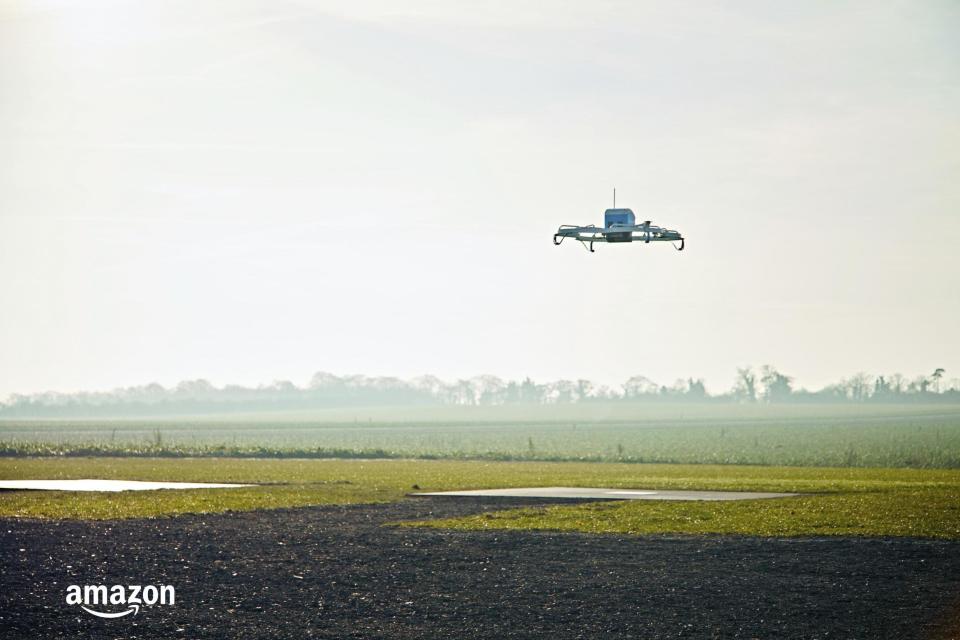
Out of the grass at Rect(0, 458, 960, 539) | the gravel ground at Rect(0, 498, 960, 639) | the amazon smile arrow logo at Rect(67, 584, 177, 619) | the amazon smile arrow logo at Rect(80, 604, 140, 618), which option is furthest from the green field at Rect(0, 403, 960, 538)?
the amazon smile arrow logo at Rect(80, 604, 140, 618)

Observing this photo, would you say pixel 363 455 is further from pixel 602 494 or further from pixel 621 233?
pixel 621 233

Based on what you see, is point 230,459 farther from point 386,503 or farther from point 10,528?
point 10,528

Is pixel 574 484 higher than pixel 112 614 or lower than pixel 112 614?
higher

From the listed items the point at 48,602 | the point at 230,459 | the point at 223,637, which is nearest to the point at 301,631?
the point at 223,637

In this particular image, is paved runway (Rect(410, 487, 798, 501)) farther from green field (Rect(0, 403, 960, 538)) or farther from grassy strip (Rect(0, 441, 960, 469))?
grassy strip (Rect(0, 441, 960, 469))

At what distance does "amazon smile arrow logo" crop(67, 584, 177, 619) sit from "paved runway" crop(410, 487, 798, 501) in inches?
591

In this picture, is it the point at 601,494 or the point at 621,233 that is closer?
the point at 621,233

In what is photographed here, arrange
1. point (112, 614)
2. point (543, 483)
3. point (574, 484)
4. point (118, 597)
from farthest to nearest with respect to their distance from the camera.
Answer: point (543, 483) < point (574, 484) < point (118, 597) < point (112, 614)

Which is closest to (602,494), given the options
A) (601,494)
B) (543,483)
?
(601,494)

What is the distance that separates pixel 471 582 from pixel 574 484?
19199mm

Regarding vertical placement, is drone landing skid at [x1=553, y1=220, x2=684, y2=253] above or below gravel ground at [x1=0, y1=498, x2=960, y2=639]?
above

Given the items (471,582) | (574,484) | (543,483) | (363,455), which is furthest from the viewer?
(363,455)

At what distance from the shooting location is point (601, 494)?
3178cm

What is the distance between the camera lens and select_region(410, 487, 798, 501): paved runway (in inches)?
1205
